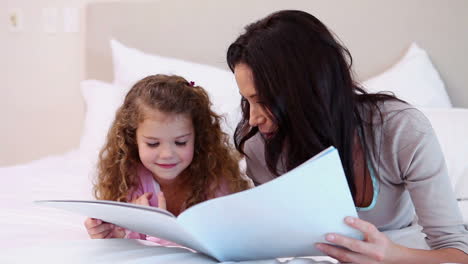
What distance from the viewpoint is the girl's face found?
49.8 inches

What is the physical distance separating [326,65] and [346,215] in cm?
28

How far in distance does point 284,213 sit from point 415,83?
127cm

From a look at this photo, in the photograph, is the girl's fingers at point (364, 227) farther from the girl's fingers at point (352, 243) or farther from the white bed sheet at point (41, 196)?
the white bed sheet at point (41, 196)

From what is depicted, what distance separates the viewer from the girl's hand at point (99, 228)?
1079mm

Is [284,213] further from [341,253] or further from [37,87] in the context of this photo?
[37,87]

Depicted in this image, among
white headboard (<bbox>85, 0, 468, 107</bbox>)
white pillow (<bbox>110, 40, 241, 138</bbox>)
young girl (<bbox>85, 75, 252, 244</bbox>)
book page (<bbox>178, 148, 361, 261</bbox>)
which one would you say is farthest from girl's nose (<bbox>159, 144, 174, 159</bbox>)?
white headboard (<bbox>85, 0, 468, 107</bbox>)

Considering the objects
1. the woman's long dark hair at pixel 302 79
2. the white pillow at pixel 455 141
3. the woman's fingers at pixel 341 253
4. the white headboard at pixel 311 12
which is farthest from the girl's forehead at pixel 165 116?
the white headboard at pixel 311 12

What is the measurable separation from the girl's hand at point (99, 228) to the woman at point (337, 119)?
33 centimetres

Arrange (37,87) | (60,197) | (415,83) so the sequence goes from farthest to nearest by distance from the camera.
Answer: (37,87)
(415,83)
(60,197)

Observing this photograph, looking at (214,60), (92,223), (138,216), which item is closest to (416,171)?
(138,216)

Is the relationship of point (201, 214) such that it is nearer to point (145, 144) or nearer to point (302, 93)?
point (302, 93)

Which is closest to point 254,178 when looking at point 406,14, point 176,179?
point 176,179

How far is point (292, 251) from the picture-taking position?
3.04 feet

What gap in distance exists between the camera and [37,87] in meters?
2.60
